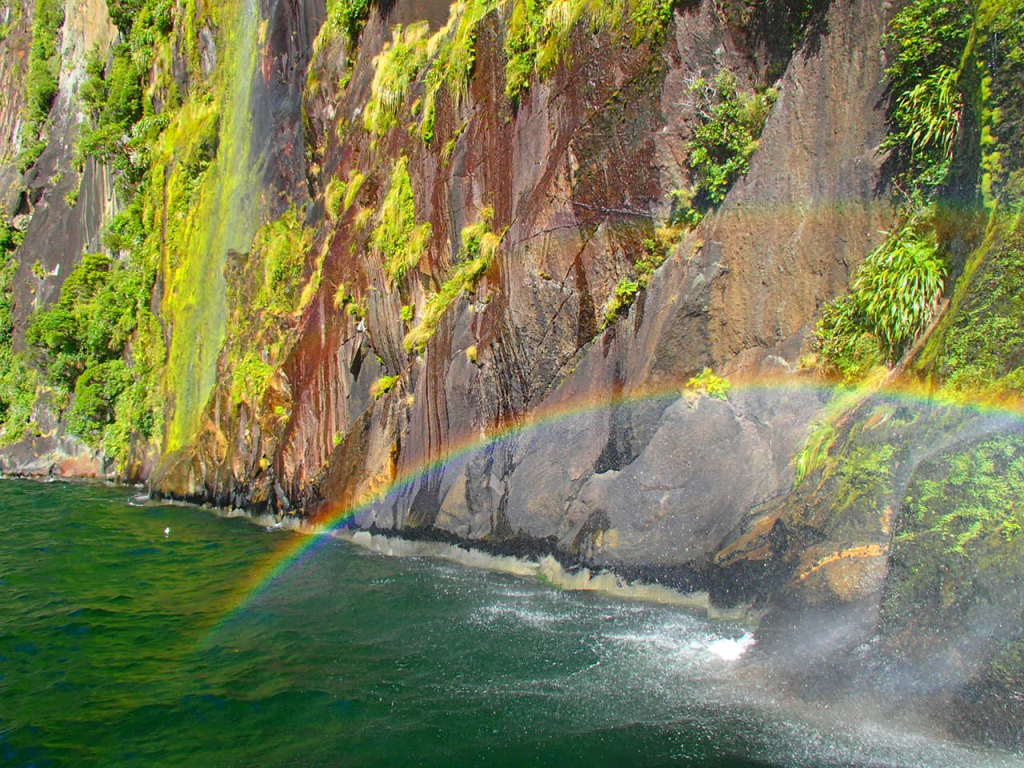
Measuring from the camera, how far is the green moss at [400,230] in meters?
16.4

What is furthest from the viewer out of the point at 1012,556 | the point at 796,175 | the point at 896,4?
the point at 796,175

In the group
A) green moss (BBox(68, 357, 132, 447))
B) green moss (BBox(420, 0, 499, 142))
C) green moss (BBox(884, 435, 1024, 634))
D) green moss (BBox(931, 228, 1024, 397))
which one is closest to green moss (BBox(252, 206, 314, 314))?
green moss (BBox(420, 0, 499, 142))

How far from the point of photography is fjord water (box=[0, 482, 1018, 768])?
21.8 ft

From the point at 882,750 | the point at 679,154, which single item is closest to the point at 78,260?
the point at 679,154

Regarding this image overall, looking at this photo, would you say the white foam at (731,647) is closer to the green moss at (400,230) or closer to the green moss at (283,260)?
the green moss at (400,230)

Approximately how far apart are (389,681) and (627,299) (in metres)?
6.49

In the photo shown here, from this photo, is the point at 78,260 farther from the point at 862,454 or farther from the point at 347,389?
the point at 862,454

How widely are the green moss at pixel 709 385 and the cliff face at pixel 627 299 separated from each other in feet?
0.10

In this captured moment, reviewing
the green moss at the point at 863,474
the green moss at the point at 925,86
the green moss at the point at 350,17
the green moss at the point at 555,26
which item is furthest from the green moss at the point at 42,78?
the green moss at the point at 863,474

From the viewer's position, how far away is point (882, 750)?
608 cm

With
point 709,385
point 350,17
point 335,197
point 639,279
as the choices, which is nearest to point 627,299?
point 639,279

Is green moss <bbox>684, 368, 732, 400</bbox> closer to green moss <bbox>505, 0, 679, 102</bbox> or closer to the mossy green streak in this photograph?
green moss <bbox>505, 0, 679, 102</bbox>

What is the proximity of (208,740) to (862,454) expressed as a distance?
23.6 feet

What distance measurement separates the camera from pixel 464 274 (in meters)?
14.9
